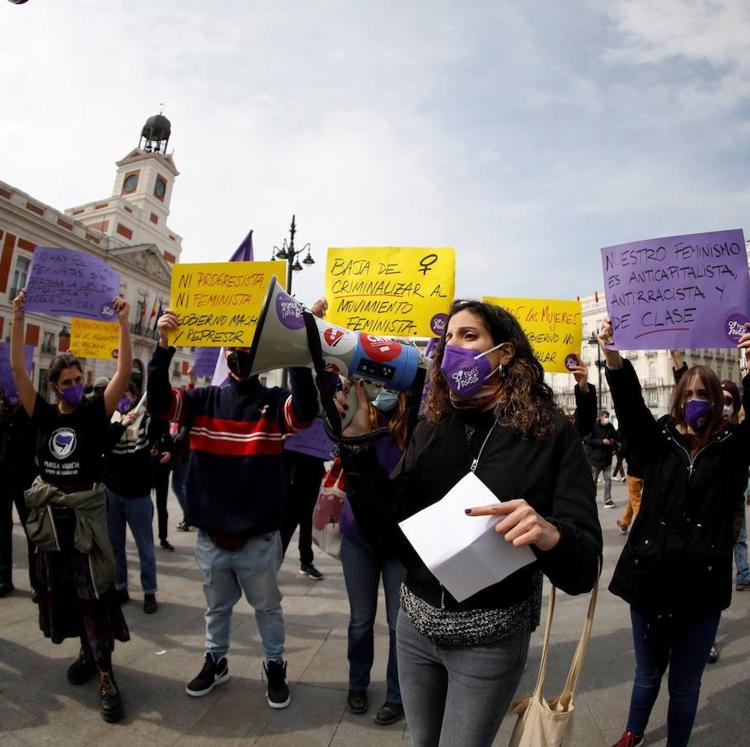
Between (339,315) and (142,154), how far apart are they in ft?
181

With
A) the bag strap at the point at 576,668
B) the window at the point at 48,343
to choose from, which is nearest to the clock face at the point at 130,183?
the window at the point at 48,343

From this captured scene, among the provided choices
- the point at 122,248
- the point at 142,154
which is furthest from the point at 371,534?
the point at 142,154

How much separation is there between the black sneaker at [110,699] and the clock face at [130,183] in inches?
2159

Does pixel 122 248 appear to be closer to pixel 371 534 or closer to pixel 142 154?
pixel 142 154

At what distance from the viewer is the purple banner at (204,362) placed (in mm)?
5438

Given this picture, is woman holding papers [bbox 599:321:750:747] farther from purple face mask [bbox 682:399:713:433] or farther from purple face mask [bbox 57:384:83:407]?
purple face mask [bbox 57:384:83:407]

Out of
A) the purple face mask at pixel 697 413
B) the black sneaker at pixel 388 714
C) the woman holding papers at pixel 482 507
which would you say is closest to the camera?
the woman holding papers at pixel 482 507

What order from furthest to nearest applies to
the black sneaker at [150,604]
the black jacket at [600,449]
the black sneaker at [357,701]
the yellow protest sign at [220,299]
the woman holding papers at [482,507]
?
1. the black jacket at [600,449]
2. the black sneaker at [150,604]
3. the yellow protest sign at [220,299]
4. the black sneaker at [357,701]
5. the woman holding papers at [482,507]

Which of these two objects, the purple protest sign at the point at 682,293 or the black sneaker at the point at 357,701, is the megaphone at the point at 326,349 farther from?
the black sneaker at the point at 357,701

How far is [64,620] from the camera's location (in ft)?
10.2

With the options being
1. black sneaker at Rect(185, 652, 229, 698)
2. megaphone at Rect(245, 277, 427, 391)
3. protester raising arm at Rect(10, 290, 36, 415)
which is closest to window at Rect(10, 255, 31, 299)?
protester raising arm at Rect(10, 290, 36, 415)

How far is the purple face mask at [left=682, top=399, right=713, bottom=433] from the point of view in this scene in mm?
2637

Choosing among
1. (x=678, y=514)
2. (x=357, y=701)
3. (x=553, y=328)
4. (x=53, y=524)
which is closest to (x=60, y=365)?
(x=53, y=524)

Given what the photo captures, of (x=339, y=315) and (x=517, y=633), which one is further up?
(x=339, y=315)
